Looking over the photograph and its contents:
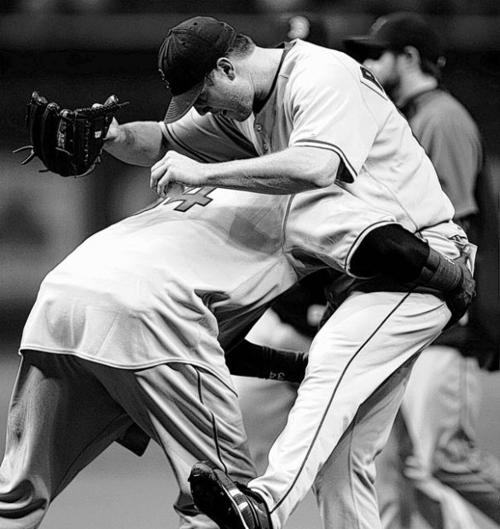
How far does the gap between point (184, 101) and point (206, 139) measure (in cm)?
33

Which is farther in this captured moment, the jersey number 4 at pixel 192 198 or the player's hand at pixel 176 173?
the jersey number 4 at pixel 192 198

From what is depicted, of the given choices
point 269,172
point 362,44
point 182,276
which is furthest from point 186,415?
point 362,44

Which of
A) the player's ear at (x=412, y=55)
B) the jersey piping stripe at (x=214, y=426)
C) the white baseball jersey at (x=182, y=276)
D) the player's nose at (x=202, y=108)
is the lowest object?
the jersey piping stripe at (x=214, y=426)

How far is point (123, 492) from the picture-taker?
15.3 ft

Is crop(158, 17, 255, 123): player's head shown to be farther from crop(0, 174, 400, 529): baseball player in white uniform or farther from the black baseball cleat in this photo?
the black baseball cleat

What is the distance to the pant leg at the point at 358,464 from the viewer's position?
3.09 metres

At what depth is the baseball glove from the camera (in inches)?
117

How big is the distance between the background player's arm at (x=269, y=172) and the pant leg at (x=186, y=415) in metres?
0.40

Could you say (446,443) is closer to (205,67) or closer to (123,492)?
(123,492)

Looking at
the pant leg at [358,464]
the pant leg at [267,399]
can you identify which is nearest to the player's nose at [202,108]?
the pant leg at [358,464]

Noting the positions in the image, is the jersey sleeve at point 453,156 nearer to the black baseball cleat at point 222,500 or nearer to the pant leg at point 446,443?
the pant leg at point 446,443

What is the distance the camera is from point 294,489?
283cm

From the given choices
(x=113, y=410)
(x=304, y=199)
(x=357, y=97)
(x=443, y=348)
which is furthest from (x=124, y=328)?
(x=443, y=348)

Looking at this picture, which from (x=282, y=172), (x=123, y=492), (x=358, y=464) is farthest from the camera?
(x=123, y=492)
